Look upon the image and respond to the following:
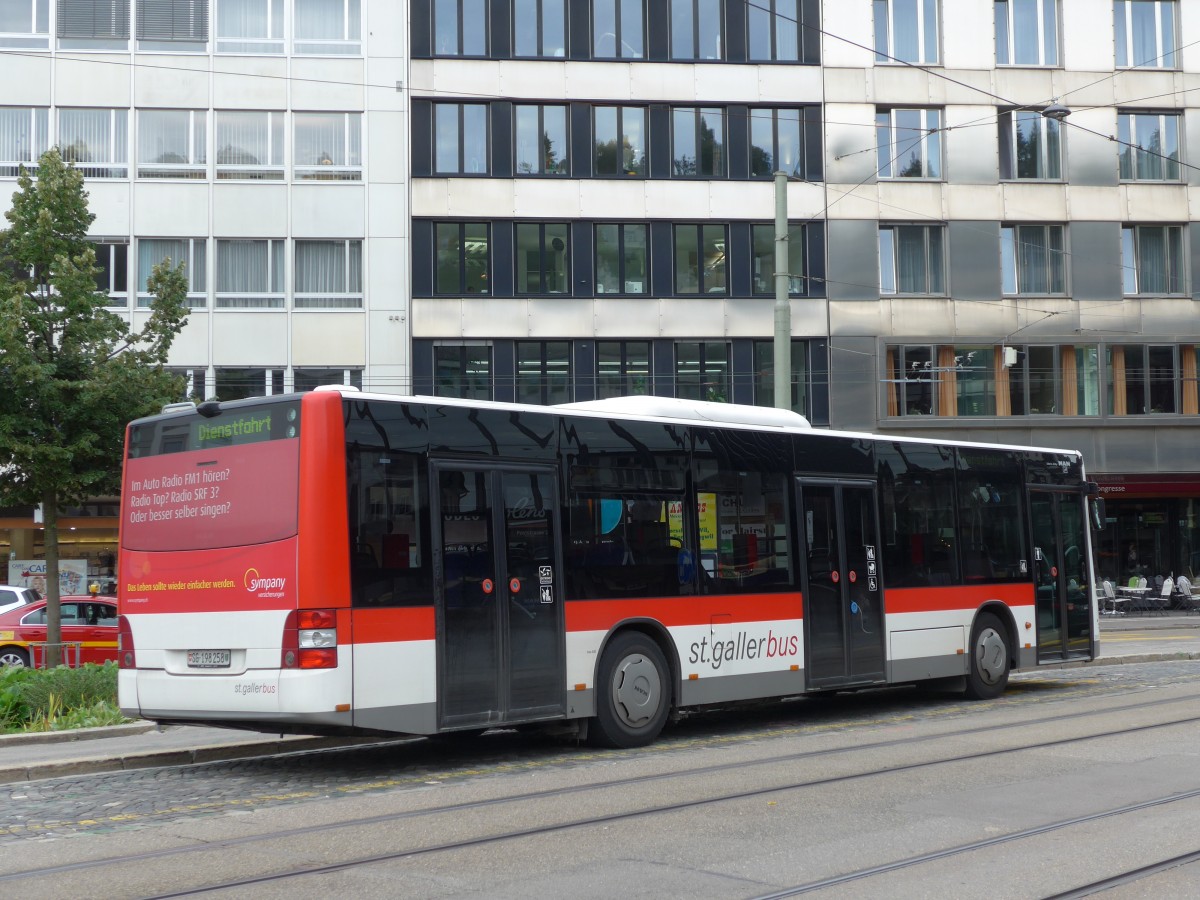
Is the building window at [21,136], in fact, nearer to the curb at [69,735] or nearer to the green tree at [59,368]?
the green tree at [59,368]

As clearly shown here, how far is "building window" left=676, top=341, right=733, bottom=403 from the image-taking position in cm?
3869

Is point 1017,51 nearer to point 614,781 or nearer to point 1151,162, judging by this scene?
point 1151,162

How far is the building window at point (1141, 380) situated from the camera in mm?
40375

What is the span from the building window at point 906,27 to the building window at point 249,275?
683 inches

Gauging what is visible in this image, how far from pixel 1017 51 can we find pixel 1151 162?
16.4 feet

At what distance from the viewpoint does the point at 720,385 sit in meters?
38.8

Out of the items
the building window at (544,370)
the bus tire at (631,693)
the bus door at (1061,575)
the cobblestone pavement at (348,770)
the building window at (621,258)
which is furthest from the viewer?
the building window at (621,258)

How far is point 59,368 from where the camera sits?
71.7 feet

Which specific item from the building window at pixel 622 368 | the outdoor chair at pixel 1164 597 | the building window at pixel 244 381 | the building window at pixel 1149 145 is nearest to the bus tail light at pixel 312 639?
the building window at pixel 244 381

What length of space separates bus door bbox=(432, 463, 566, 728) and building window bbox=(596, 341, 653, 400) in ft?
87.7

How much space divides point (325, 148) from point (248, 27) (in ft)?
12.1

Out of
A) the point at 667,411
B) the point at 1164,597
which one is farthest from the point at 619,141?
the point at 667,411

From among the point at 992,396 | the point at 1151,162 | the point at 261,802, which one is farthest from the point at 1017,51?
the point at 261,802

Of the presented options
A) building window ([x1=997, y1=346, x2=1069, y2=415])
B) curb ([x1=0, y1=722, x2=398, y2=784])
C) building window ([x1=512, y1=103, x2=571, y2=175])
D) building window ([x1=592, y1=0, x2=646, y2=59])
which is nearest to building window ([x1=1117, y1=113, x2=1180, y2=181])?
building window ([x1=997, y1=346, x2=1069, y2=415])
